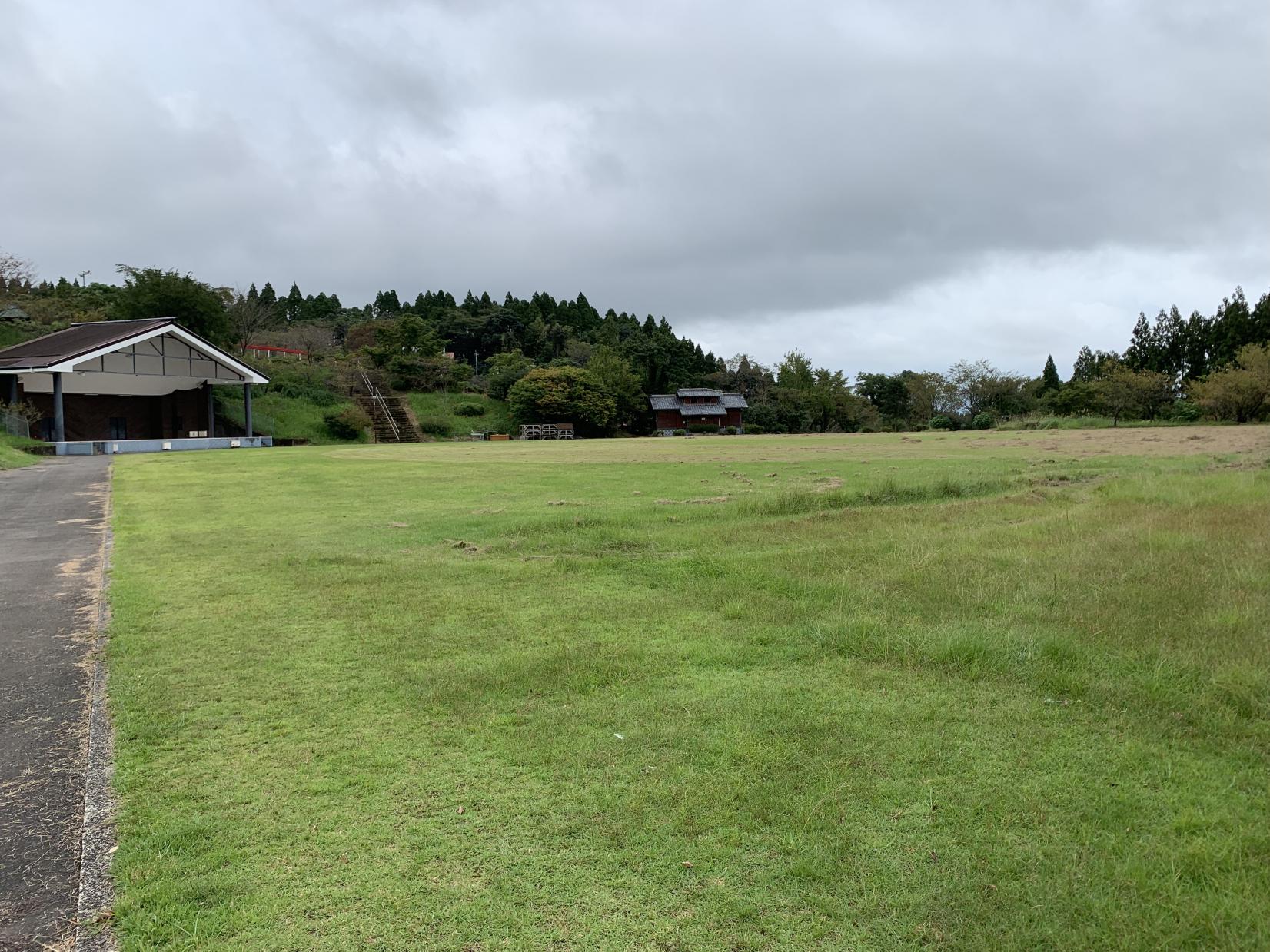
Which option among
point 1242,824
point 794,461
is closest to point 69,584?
point 1242,824

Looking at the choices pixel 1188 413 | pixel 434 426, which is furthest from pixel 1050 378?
pixel 434 426

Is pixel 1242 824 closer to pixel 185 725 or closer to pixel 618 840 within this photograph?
pixel 618 840

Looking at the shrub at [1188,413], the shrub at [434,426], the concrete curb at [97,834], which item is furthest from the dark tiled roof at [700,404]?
the concrete curb at [97,834]

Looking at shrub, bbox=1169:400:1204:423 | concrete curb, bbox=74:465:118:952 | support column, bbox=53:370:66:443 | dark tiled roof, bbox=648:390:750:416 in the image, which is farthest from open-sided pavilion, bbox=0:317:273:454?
shrub, bbox=1169:400:1204:423

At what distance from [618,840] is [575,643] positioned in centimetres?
247

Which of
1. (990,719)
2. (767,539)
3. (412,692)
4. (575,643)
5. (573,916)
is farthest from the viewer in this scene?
(767,539)

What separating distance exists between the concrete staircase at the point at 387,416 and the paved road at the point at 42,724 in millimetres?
42336

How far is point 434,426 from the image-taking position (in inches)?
2146

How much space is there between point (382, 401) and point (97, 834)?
5473cm

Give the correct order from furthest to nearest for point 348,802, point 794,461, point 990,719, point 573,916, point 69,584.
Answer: point 794,461 < point 69,584 < point 990,719 < point 348,802 < point 573,916

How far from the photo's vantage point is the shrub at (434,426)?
54062 millimetres

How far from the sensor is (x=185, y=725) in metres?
4.05

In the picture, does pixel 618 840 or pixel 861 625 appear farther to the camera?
pixel 861 625

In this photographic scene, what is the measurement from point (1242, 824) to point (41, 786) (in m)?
4.80
